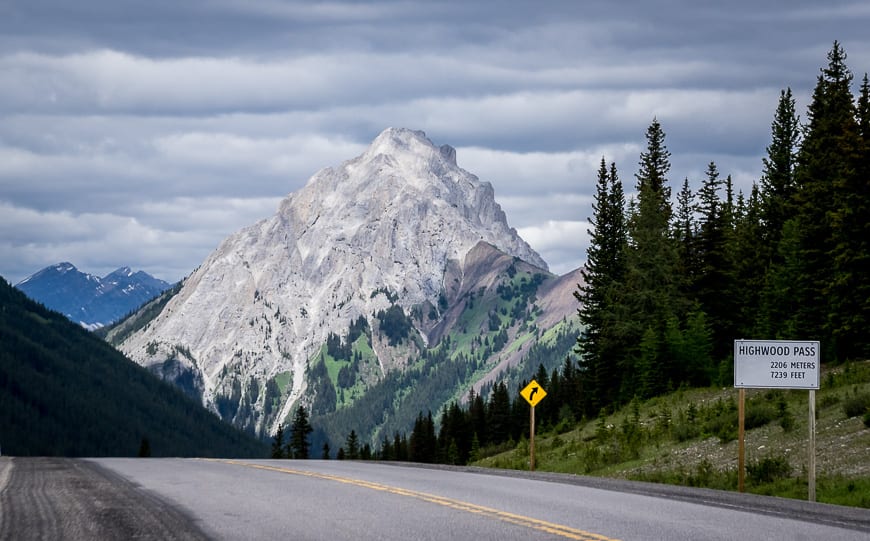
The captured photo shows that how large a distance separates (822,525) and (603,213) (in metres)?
69.8

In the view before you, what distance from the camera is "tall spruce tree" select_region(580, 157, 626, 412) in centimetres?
7675

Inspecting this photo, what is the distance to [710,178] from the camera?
7681 cm

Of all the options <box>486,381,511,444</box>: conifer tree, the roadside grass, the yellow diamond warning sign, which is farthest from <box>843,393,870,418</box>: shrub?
<box>486,381,511,444</box>: conifer tree

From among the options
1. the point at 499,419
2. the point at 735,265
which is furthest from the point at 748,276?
the point at 499,419

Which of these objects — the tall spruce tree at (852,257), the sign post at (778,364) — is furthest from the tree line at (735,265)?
the sign post at (778,364)

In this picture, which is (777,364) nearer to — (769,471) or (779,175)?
(769,471)

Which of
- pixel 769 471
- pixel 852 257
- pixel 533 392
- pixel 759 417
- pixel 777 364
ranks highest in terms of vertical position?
pixel 852 257

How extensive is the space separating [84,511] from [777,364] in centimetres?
1462

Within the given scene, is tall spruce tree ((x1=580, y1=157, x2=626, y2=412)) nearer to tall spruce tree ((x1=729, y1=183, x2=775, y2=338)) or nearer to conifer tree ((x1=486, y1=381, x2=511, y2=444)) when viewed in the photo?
tall spruce tree ((x1=729, y1=183, x2=775, y2=338))

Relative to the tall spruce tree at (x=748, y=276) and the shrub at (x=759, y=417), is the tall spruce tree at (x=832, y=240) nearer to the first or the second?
the tall spruce tree at (x=748, y=276)

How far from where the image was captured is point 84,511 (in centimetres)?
1524

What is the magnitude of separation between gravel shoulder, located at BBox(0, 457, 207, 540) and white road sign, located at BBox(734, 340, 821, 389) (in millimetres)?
12792

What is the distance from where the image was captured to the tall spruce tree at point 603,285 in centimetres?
7675

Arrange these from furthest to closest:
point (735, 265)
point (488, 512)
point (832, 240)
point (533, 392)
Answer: point (735, 265) < point (832, 240) < point (533, 392) < point (488, 512)
